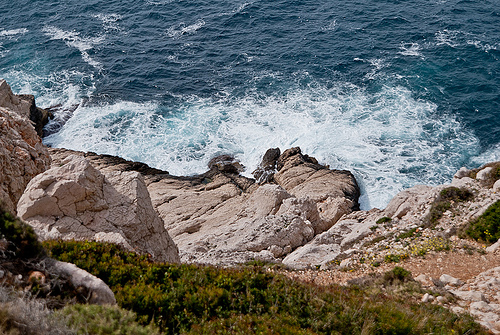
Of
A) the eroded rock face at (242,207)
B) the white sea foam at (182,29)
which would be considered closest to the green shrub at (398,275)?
the eroded rock face at (242,207)

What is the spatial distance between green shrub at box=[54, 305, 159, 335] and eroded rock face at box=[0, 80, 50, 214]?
12374mm

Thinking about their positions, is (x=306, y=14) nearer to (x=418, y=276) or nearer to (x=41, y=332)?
(x=418, y=276)

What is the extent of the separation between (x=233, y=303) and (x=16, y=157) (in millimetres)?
16458

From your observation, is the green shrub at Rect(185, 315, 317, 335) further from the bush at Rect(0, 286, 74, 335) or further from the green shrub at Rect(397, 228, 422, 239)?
the green shrub at Rect(397, 228, 422, 239)

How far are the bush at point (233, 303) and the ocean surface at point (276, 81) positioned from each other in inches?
947

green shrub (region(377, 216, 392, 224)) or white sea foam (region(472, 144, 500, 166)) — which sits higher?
green shrub (region(377, 216, 392, 224))

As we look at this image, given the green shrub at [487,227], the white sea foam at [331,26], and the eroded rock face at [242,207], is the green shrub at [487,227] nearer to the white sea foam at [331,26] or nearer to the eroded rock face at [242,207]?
the eroded rock face at [242,207]

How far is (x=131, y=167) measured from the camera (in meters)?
38.0

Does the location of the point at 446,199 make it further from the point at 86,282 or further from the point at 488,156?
the point at 86,282

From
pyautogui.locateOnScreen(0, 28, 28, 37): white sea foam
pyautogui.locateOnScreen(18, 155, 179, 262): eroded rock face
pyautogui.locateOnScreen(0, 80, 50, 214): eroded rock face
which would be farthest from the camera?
pyautogui.locateOnScreen(0, 28, 28, 37): white sea foam

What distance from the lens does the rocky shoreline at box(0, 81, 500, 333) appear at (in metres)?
16.1

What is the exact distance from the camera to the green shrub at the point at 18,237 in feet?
29.5

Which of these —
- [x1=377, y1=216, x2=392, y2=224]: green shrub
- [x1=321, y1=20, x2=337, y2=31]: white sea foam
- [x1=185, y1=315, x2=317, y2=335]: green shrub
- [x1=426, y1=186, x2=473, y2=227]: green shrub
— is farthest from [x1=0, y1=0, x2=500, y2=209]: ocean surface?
[x1=185, y1=315, x2=317, y2=335]: green shrub

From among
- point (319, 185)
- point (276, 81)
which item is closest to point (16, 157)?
point (319, 185)
